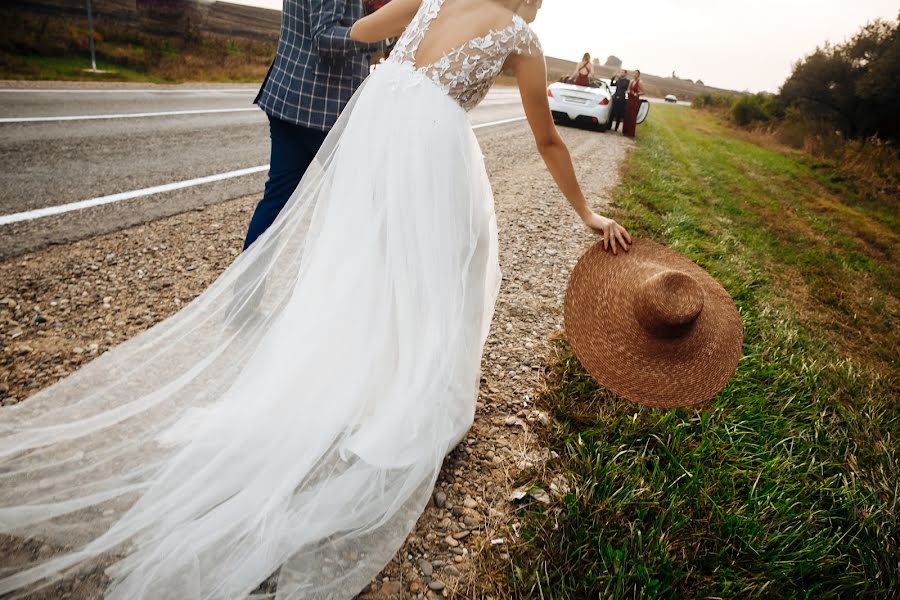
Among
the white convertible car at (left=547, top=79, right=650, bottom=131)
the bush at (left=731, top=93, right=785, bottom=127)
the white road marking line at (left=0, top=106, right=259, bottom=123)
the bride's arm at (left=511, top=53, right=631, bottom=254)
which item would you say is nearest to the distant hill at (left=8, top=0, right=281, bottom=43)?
the white road marking line at (left=0, top=106, right=259, bottom=123)

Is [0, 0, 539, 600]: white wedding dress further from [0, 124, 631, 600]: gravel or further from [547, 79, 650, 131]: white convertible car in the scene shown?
[547, 79, 650, 131]: white convertible car

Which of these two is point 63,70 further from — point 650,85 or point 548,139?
point 650,85

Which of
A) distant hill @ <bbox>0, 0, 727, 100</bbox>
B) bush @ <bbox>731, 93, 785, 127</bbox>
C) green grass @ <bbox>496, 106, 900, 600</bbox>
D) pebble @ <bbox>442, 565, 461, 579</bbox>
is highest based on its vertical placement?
bush @ <bbox>731, 93, 785, 127</bbox>

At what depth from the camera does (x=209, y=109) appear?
962 cm

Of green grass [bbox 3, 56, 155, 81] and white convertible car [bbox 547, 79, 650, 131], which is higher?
white convertible car [bbox 547, 79, 650, 131]

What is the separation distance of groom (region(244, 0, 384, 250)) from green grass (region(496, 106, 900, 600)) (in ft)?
6.34

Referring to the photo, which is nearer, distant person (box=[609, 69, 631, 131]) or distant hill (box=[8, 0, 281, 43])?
distant person (box=[609, 69, 631, 131])

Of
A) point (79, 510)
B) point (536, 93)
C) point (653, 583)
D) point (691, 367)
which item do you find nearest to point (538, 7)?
point (536, 93)

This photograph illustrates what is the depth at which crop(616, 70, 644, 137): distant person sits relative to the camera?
13.9 m

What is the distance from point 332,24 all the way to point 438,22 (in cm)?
72

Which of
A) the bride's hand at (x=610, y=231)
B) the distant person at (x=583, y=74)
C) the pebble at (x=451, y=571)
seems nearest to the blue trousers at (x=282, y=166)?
the bride's hand at (x=610, y=231)

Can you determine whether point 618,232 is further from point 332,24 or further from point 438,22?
point 332,24

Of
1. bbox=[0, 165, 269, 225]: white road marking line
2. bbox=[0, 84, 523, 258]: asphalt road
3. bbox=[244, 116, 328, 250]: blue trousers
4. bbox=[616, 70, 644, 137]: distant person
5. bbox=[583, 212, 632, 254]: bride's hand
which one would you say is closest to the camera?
bbox=[583, 212, 632, 254]: bride's hand

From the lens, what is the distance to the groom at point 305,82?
2.32 metres
